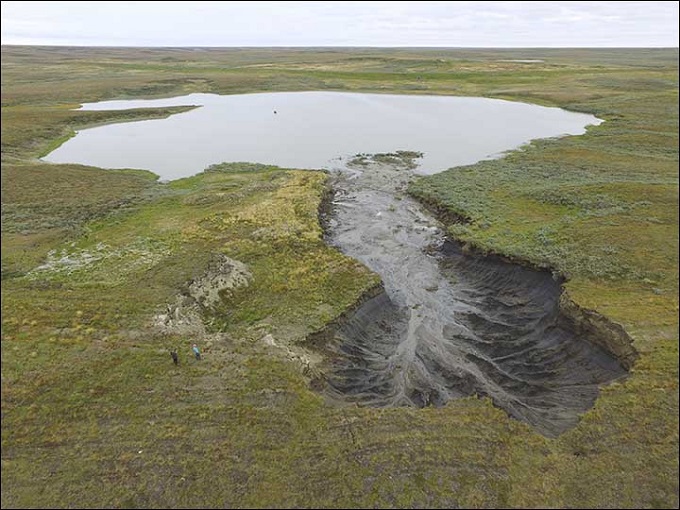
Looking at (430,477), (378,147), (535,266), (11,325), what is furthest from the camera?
(378,147)

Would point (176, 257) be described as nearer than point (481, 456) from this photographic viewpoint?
No

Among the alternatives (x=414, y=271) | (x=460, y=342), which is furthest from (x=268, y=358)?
(x=414, y=271)

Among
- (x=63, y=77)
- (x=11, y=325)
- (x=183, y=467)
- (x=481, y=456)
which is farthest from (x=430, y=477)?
(x=63, y=77)

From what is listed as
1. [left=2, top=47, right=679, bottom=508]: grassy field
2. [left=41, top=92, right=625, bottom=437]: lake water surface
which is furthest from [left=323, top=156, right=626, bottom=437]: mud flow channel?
[left=2, top=47, right=679, bottom=508]: grassy field

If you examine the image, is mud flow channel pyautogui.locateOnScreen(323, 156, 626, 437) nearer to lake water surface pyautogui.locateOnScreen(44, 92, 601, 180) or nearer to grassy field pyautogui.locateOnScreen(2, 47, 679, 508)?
grassy field pyautogui.locateOnScreen(2, 47, 679, 508)

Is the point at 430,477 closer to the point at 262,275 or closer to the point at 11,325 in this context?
the point at 262,275
